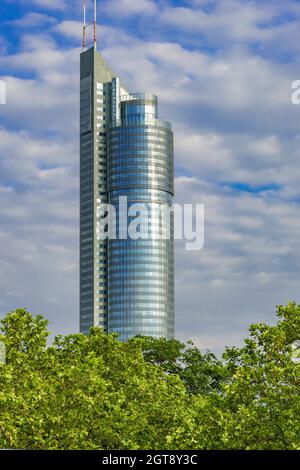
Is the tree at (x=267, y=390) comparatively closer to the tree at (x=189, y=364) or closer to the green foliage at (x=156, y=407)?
the green foliage at (x=156, y=407)

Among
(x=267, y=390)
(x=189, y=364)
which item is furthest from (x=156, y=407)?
(x=189, y=364)

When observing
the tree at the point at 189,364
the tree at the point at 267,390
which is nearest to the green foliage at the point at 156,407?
the tree at the point at 267,390

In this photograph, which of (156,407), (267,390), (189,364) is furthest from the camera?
(189,364)

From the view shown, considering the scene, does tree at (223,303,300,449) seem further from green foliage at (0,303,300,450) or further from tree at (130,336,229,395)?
tree at (130,336,229,395)

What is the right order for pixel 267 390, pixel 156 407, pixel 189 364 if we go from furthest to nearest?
pixel 189 364
pixel 156 407
pixel 267 390

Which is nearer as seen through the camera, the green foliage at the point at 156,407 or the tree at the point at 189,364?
the green foliage at the point at 156,407

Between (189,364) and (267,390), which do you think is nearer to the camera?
(267,390)

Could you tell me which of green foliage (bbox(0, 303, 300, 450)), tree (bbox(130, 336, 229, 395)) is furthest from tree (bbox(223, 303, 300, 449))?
tree (bbox(130, 336, 229, 395))

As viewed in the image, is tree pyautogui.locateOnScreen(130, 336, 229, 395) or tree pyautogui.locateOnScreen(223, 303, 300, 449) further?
tree pyautogui.locateOnScreen(130, 336, 229, 395)

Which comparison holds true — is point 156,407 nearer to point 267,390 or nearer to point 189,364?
point 267,390

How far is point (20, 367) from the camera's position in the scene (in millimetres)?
49406
